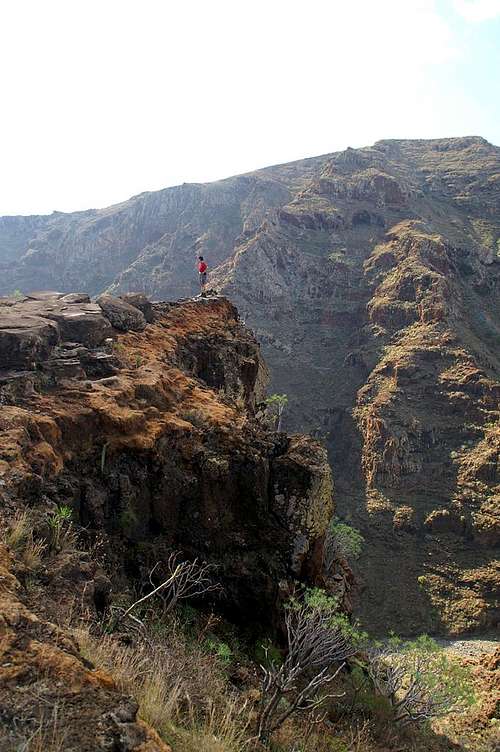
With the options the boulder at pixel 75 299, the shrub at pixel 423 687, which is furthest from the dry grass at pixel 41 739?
the boulder at pixel 75 299

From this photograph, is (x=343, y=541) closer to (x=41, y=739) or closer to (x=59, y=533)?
(x=59, y=533)

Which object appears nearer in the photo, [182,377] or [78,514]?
[78,514]

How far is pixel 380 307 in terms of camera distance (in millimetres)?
53938

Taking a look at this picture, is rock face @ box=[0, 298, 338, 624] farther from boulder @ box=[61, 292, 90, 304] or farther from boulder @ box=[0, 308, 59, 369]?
boulder @ box=[61, 292, 90, 304]

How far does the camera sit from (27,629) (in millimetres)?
3008

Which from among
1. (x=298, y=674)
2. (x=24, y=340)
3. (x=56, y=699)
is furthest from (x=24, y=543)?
(x=24, y=340)

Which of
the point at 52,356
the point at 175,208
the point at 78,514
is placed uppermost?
the point at 175,208

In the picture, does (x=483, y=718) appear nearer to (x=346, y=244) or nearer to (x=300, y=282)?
(x=300, y=282)

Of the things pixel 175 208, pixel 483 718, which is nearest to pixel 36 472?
pixel 483 718

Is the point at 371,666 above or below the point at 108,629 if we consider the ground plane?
below

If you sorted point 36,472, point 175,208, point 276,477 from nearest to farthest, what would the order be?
point 36,472, point 276,477, point 175,208

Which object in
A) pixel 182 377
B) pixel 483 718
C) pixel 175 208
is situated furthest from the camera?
pixel 175 208

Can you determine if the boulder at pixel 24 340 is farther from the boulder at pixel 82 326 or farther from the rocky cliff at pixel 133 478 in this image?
the boulder at pixel 82 326

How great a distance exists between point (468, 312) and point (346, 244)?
19292 millimetres
